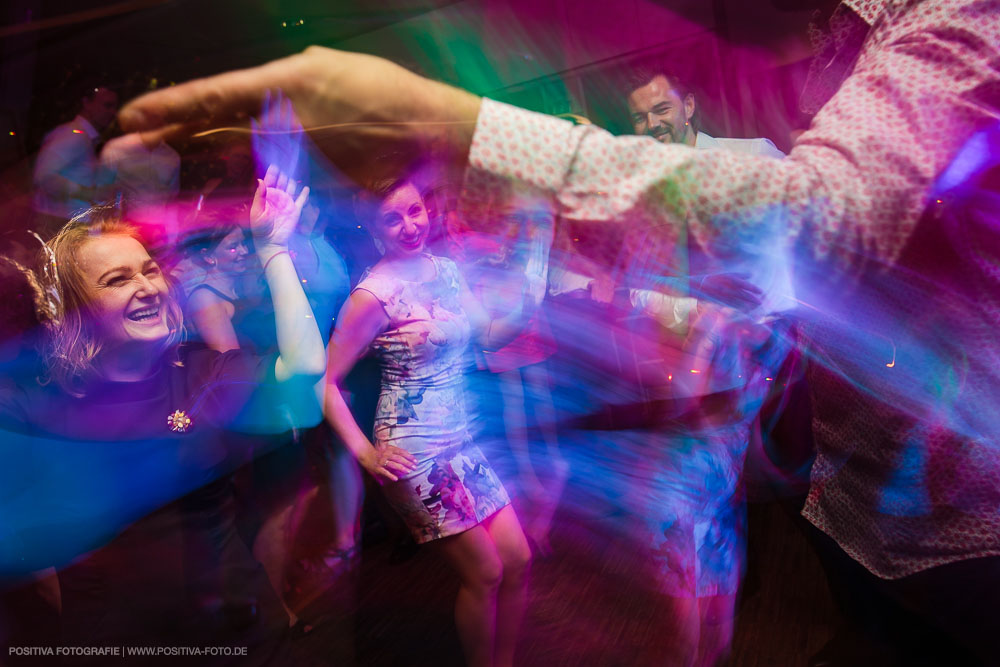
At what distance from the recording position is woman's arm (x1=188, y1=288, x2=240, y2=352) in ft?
3.95

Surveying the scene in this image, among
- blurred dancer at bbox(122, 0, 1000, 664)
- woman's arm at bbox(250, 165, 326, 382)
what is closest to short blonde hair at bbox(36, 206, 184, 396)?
woman's arm at bbox(250, 165, 326, 382)

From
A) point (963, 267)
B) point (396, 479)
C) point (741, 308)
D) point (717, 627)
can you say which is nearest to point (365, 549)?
point (396, 479)

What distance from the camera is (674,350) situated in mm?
773

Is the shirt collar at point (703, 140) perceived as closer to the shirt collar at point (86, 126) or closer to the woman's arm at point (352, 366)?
the woman's arm at point (352, 366)

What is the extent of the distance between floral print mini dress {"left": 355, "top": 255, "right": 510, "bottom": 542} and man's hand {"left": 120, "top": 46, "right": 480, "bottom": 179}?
736 mm

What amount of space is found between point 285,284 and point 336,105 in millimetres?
719

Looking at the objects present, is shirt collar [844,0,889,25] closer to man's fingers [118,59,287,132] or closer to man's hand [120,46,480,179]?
man's hand [120,46,480,179]

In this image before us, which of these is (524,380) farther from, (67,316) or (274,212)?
(67,316)

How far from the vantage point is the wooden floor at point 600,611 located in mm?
1007

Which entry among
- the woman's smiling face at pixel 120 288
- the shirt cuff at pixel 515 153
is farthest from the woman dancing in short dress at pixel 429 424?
the shirt cuff at pixel 515 153

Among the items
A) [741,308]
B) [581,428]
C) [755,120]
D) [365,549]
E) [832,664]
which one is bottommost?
[365,549]

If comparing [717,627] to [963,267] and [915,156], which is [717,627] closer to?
[963,267]

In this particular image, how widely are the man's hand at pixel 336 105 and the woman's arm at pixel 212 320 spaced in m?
0.85

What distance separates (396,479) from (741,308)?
0.81m
